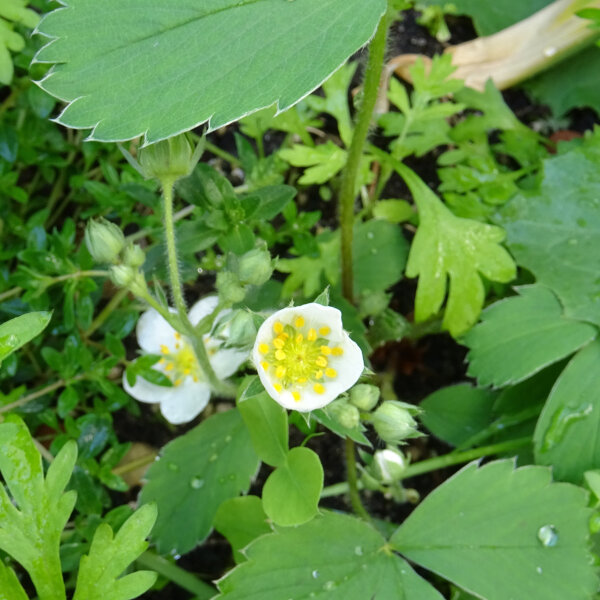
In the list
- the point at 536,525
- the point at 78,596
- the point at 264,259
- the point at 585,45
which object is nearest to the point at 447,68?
the point at 585,45

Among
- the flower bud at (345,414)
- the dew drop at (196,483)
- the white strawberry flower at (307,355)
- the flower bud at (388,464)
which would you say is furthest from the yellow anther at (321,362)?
the dew drop at (196,483)

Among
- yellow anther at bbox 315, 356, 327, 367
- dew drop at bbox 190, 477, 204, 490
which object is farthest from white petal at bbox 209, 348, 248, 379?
yellow anther at bbox 315, 356, 327, 367

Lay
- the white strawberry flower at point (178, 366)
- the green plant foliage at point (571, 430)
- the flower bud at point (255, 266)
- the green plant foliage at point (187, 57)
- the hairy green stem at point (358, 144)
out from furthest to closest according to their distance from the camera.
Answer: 1. the white strawberry flower at point (178, 366)
2. the green plant foliage at point (571, 430)
3. the hairy green stem at point (358, 144)
4. the flower bud at point (255, 266)
5. the green plant foliage at point (187, 57)

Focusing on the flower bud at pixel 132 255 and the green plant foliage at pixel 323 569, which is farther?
the green plant foliage at pixel 323 569

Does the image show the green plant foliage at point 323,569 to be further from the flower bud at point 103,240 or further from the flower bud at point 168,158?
the flower bud at point 168,158

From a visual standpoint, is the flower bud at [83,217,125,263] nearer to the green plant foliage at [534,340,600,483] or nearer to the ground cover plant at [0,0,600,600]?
the ground cover plant at [0,0,600,600]

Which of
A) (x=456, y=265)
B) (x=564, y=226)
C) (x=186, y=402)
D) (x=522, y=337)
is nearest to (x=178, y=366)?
(x=186, y=402)

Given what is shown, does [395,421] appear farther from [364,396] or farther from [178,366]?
[178,366]
